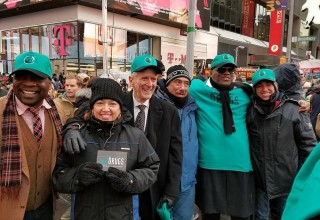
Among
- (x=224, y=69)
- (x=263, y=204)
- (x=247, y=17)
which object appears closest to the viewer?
(x=224, y=69)

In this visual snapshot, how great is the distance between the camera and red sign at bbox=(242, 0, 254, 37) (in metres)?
29.8

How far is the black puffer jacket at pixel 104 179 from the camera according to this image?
82.4 inches

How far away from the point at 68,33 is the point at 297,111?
15373 millimetres

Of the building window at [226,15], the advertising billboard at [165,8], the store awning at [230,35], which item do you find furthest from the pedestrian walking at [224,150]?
the building window at [226,15]

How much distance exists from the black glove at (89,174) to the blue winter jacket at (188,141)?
1.12 meters

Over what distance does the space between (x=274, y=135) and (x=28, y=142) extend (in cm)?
228

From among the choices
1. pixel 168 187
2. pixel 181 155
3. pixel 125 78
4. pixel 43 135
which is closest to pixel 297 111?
pixel 181 155

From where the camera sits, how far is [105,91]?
2.21m

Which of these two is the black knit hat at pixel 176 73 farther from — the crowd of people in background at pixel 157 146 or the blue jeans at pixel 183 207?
the blue jeans at pixel 183 207

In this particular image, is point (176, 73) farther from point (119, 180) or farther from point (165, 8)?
point (165, 8)

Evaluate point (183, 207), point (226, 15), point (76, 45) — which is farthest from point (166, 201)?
point (226, 15)

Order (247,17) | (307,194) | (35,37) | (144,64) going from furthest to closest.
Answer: (247,17) < (35,37) < (144,64) < (307,194)

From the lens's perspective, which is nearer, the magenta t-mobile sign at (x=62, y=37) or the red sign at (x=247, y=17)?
the magenta t-mobile sign at (x=62, y=37)

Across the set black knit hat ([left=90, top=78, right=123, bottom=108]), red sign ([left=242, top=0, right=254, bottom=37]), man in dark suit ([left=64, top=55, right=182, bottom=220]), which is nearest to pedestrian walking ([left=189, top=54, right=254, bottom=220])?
man in dark suit ([left=64, top=55, right=182, bottom=220])
